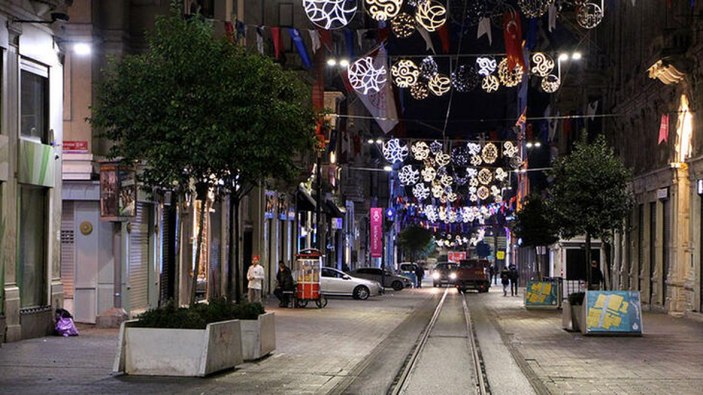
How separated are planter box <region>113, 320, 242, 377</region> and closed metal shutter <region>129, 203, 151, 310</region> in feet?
44.7

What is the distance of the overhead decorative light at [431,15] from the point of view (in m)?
26.2

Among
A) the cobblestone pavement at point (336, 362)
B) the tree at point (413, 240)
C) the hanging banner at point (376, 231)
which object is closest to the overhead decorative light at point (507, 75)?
the cobblestone pavement at point (336, 362)

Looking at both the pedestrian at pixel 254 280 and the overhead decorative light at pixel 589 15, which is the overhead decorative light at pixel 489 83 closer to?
the overhead decorative light at pixel 589 15

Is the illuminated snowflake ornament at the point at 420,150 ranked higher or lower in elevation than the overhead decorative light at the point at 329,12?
lower

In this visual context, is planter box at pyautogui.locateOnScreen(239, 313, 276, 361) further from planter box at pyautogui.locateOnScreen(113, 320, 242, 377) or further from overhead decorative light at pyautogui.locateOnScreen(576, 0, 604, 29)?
overhead decorative light at pyautogui.locateOnScreen(576, 0, 604, 29)

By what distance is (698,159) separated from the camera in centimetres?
3628

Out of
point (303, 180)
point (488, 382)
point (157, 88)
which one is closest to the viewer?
point (488, 382)

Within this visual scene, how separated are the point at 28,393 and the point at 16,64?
10.9m

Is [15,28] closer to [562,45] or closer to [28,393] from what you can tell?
[28,393]

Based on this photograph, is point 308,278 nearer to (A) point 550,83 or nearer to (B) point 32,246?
(A) point 550,83

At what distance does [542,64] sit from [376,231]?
5747 cm

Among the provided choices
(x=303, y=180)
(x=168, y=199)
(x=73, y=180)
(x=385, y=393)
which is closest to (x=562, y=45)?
(x=303, y=180)

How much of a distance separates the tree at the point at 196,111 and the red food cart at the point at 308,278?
21.1m

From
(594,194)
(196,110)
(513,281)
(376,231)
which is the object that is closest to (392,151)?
(513,281)
